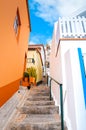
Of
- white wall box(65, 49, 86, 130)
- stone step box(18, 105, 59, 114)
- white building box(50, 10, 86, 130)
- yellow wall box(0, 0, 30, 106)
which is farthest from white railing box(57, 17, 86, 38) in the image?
stone step box(18, 105, 59, 114)

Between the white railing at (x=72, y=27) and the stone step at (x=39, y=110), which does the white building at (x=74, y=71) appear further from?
the stone step at (x=39, y=110)

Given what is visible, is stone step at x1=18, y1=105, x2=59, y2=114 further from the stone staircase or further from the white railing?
the white railing

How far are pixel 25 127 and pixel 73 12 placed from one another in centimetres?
737

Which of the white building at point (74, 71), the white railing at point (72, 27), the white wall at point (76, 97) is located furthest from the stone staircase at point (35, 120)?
the white railing at point (72, 27)

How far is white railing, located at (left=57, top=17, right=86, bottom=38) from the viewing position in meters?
4.26

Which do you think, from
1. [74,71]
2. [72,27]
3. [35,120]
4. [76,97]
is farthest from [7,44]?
[76,97]

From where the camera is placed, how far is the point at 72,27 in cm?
441

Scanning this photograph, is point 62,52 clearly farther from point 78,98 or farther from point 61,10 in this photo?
point 61,10

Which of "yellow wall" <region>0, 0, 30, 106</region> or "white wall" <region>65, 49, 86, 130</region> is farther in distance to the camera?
"yellow wall" <region>0, 0, 30, 106</region>

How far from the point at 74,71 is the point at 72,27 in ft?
6.23

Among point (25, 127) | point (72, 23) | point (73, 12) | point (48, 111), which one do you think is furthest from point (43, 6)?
point (25, 127)

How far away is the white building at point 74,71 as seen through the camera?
9.21 ft

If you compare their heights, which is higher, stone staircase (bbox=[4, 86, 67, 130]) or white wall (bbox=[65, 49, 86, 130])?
white wall (bbox=[65, 49, 86, 130])

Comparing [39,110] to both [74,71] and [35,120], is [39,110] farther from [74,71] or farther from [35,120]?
[74,71]
